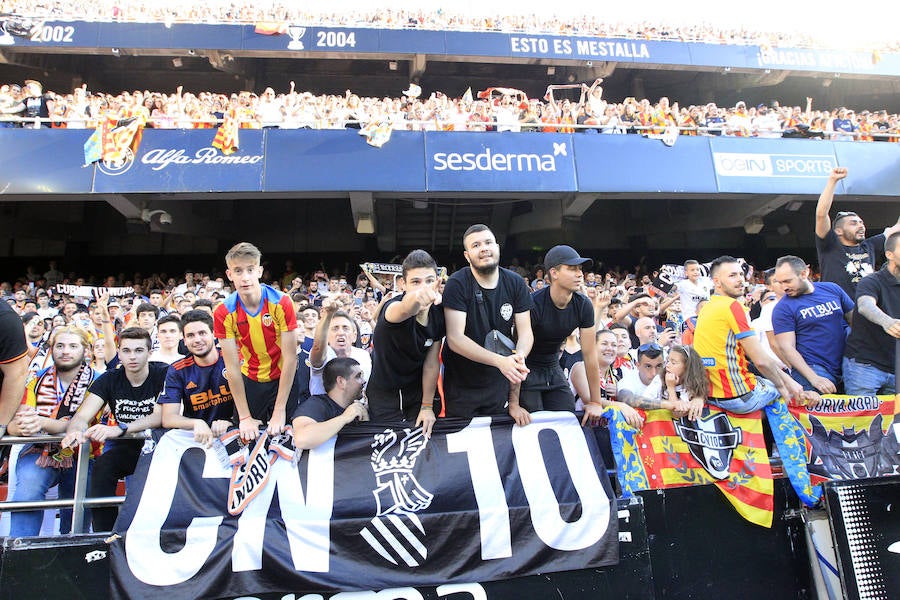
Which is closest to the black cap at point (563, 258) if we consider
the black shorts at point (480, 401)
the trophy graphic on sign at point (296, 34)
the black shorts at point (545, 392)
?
the black shorts at point (545, 392)

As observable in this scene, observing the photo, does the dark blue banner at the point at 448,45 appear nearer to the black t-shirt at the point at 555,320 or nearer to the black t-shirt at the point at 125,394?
the black t-shirt at the point at 125,394

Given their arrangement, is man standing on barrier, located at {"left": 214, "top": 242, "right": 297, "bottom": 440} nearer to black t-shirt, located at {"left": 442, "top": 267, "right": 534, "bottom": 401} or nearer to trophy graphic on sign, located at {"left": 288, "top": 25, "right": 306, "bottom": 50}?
black t-shirt, located at {"left": 442, "top": 267, "right": 534, "bottom": 401}

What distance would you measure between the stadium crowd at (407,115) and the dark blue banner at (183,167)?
46cm

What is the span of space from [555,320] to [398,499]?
5.09ft

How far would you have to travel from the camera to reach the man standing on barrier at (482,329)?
3.52 metres

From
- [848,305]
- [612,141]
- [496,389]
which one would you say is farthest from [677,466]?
[612,141]

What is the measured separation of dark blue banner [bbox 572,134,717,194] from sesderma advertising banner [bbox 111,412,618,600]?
1138 centimetres

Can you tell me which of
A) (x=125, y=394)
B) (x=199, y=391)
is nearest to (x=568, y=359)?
(x=199, y=391)

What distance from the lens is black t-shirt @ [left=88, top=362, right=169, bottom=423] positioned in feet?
13.0

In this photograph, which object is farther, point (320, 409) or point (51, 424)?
point (320, 409)

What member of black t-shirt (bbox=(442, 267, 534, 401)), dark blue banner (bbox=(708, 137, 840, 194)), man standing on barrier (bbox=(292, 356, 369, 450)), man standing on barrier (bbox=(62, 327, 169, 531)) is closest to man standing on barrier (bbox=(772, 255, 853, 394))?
black t-shirt (bbox=(442, 267, 534, 401))

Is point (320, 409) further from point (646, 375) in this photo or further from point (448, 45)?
point (448, 45)

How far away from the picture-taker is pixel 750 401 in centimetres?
383

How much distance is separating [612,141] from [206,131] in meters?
10.1
